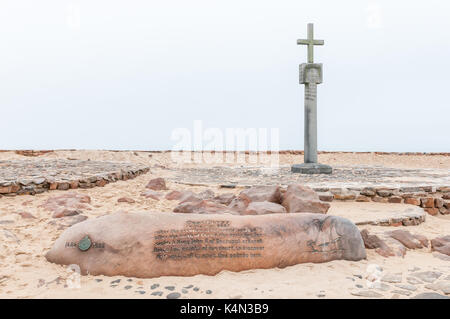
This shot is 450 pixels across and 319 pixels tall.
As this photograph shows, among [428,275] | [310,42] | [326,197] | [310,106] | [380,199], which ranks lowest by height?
[428,275]

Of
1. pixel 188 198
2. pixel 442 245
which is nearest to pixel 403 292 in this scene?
pixel 442 245

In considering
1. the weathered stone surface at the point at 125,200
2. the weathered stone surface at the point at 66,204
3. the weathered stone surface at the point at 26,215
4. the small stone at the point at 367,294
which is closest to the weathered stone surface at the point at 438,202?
the small stone at the point at 367,294

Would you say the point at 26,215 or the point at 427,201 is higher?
the point at 26,215

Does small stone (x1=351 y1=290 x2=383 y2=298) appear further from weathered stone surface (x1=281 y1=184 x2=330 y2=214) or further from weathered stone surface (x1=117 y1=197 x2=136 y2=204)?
weathered stone surface (x1=117 y1=197 x2=136 y2=204)

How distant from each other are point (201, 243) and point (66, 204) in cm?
305

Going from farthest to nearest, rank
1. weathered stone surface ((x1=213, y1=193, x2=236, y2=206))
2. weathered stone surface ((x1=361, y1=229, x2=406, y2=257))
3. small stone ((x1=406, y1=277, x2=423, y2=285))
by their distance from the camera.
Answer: weathered stone surface ((x1=213, y1=193, x2=236, y2=206)), weathered stone surface ((x1=361, y1=229, x2=406, y2=257)), small stone ((x1=406, y1=277, x2=423, y2=285))

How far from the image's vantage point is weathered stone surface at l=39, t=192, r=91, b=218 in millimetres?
4875

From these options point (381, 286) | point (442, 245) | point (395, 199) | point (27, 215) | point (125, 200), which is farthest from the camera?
point (395, 199)

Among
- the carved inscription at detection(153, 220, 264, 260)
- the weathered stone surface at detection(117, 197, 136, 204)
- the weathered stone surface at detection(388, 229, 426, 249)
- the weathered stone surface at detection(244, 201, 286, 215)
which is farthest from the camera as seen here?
the weathered stone surface at detection(117, 197, 136, 204)

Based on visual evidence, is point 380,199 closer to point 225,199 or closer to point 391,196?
point 391,196

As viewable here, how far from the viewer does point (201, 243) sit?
3.27 meters

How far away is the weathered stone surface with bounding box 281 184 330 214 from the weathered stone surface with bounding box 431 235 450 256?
1.32 metres

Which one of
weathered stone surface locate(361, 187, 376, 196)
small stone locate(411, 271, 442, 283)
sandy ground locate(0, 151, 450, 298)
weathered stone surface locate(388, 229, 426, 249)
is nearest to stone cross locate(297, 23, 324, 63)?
weathered stone surface locate(361, 187, 376, 196)
